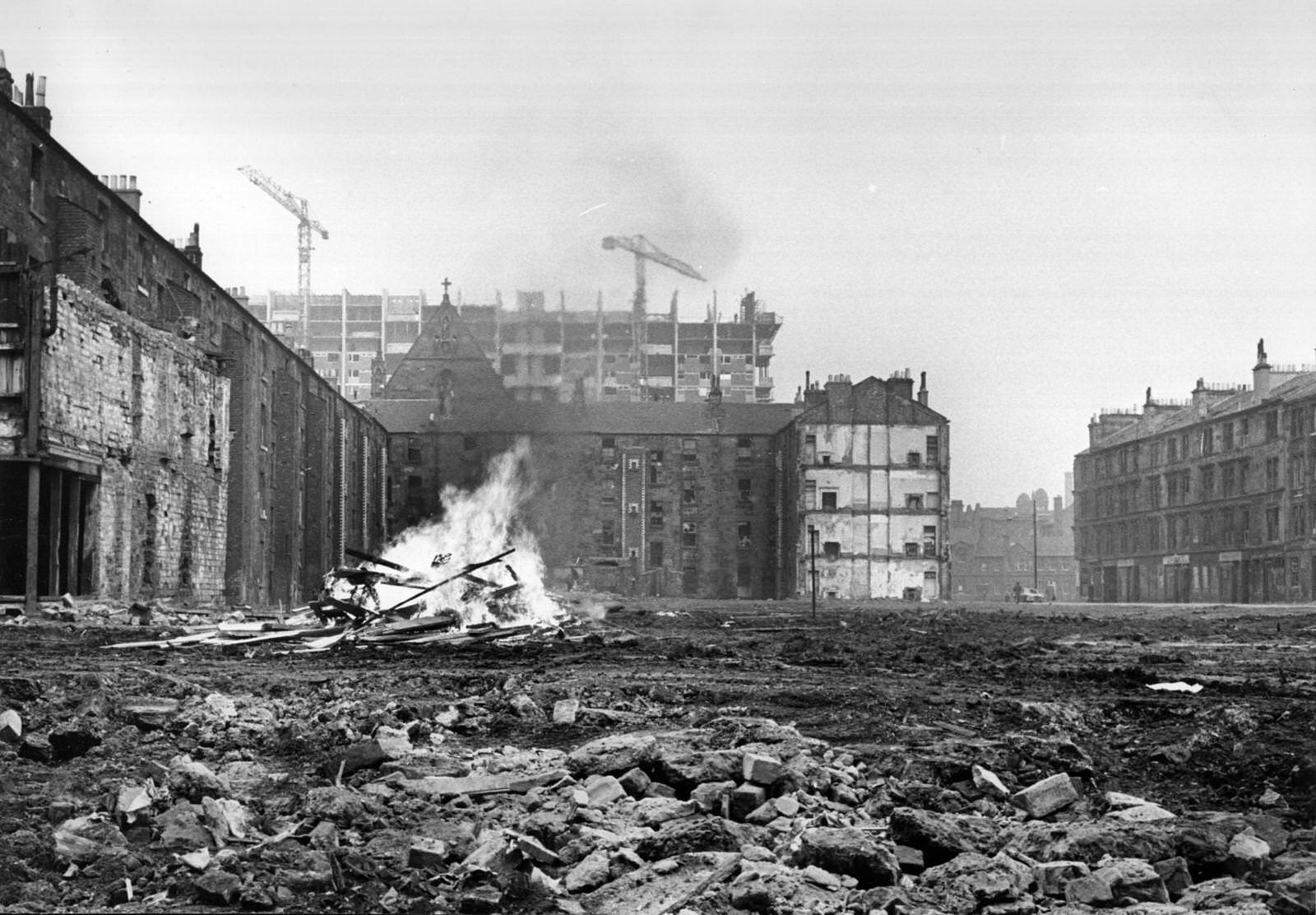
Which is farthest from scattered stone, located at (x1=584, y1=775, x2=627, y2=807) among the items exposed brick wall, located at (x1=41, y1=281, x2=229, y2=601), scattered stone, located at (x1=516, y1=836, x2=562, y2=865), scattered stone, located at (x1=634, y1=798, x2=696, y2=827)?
exposed brick wall, located at (x1=41, y1=281, x2=229, y2=601)

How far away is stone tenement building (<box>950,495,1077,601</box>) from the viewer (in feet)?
362

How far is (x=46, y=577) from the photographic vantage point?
26391 millimetres

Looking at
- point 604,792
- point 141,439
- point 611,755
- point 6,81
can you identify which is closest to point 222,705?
point 611,755

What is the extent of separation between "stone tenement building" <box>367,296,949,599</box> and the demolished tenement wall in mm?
76

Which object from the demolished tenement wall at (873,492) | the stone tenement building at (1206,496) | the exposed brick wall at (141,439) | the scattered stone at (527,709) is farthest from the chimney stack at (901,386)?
the scattered stone at (527,709)

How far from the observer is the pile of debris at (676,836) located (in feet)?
23.3

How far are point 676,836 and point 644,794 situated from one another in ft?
3.66

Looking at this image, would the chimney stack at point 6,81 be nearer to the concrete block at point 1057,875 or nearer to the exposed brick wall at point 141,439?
the exposed brick wall at point 141,439

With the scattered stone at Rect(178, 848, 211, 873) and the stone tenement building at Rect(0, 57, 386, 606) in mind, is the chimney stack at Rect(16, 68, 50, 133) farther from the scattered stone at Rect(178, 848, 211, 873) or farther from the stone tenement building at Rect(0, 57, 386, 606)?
the scattered stone at Rect(178, 848, 211, 873)

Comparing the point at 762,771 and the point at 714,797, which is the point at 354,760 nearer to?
the point at 714,797

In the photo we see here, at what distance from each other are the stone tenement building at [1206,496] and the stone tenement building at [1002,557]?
18166 mm

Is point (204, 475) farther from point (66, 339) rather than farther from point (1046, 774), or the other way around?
point (1046, 774)

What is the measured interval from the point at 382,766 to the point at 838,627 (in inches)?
963

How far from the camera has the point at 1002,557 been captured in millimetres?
111562
